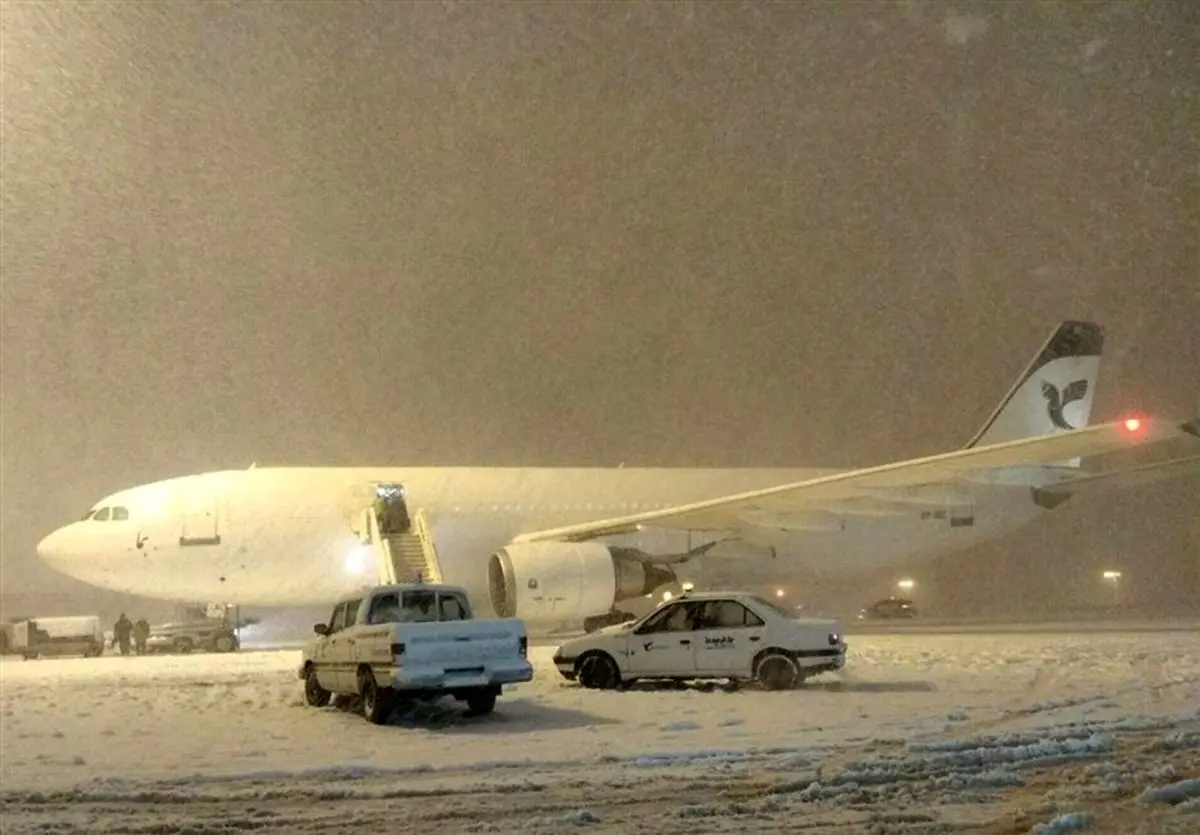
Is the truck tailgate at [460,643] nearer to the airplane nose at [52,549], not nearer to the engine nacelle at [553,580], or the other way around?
the engine nacelle at [553,580]

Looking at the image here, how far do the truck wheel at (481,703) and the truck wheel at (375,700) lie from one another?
1.00m

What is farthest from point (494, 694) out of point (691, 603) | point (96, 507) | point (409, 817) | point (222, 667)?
point (96, 507)

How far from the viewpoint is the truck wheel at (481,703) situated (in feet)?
45.8

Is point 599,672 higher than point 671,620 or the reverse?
the reverse

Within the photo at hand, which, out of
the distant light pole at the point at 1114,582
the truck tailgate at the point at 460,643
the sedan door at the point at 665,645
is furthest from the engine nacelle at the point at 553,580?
the distant light pole at the point at 1114,582

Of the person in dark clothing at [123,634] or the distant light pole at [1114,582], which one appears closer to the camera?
the person in dark clothing at [123,634]

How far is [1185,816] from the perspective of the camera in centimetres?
723

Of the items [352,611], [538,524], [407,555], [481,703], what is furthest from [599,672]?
[538,524]

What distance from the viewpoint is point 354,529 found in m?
26.1

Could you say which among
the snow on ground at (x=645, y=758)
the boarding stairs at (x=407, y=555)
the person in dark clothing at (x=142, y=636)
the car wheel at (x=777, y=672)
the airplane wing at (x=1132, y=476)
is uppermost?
the airplane wing at (x=1132, y=476)

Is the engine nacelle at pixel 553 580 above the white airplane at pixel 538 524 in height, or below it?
below

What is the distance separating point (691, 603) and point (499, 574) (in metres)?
8.30

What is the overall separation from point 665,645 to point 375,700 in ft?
13.7

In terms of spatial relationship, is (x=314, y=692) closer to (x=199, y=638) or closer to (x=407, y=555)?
(x=407, y=555)
